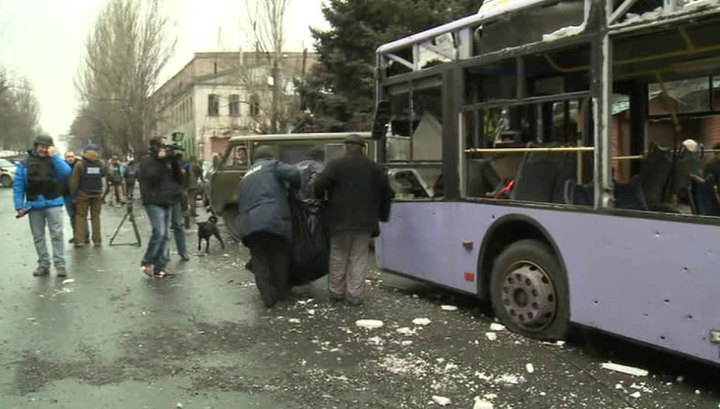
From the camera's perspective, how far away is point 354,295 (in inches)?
284

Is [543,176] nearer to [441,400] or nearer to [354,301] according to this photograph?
[441,400]

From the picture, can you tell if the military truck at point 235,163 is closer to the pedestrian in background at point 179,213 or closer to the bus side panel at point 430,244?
the pedestrian in background at point 179,213

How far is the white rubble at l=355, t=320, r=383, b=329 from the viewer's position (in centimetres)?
640

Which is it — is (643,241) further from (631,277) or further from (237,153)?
(237,153)

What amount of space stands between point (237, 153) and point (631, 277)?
29.6ft

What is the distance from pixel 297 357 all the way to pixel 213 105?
5401 centimetres

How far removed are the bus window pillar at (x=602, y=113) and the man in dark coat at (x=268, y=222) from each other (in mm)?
3226

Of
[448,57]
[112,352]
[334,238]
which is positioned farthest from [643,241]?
[112,352]

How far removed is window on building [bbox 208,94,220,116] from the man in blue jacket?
4894 cm

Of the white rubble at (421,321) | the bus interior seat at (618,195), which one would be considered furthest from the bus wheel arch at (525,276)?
the white rubble at (421,321)

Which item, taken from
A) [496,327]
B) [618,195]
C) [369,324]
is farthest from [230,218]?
[618,195]

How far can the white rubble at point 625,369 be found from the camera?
5.00 metres

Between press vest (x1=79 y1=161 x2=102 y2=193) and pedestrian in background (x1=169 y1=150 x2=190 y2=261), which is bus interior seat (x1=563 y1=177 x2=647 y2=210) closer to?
pedestrian in background (x1=169 y1=150 x2=190 y2=261)

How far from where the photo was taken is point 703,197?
16.7 feet
